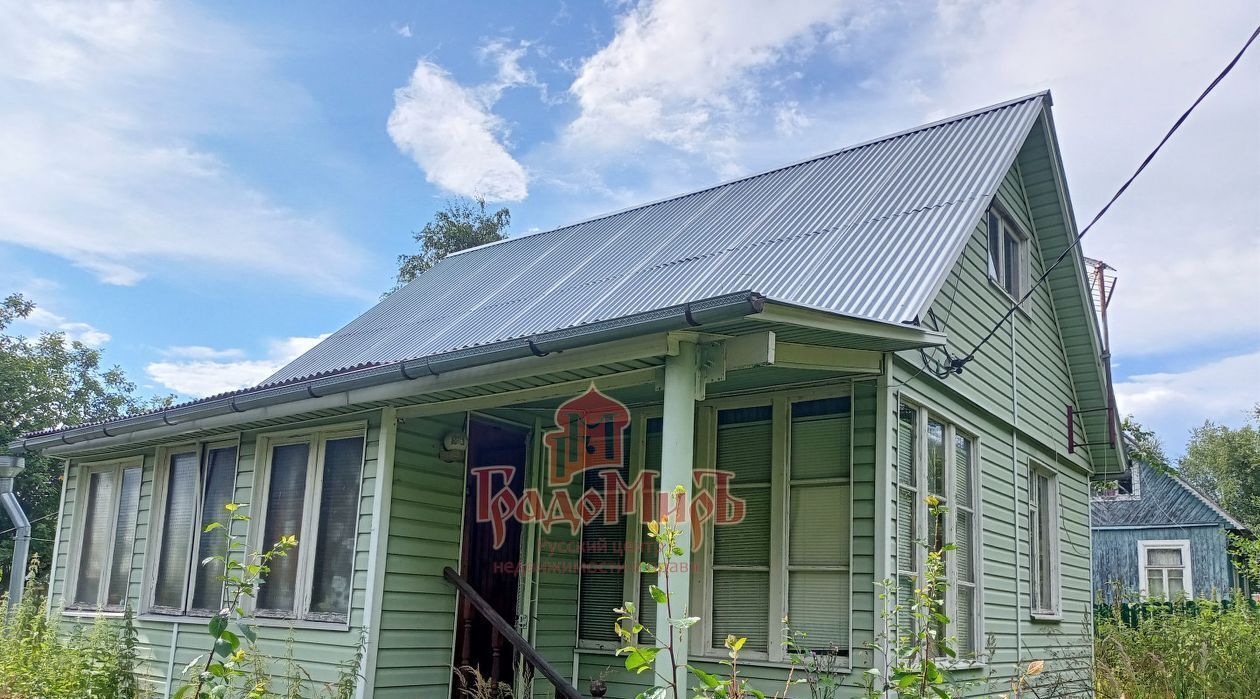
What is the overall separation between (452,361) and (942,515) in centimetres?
364

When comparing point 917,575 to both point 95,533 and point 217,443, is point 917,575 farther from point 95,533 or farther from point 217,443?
point 95,533

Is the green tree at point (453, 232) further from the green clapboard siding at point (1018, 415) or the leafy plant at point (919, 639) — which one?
the leafy plant at point (919, 639)

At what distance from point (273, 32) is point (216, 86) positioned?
375 cm

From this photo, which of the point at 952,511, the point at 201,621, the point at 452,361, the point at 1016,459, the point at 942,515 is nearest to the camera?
the point at 452,361

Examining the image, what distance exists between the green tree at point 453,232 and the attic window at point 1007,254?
19.0 metres

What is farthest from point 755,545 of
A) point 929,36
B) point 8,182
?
point 8,182

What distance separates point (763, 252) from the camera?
7676 millimetres

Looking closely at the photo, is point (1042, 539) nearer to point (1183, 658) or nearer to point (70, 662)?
point (1183, 658)

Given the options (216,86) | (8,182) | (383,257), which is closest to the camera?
(216,86)

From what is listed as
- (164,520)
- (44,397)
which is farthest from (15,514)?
(44,397)

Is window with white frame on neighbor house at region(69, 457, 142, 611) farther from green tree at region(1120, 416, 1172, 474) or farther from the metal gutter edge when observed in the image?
green tree at region(1120, 416, 1172, 474)

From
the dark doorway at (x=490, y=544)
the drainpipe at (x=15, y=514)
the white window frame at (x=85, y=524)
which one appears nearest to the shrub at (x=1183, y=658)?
the dark doorway at (x=490, y=544)

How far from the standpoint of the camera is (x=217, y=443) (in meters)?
8.60

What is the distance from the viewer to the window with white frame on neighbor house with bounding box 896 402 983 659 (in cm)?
626
